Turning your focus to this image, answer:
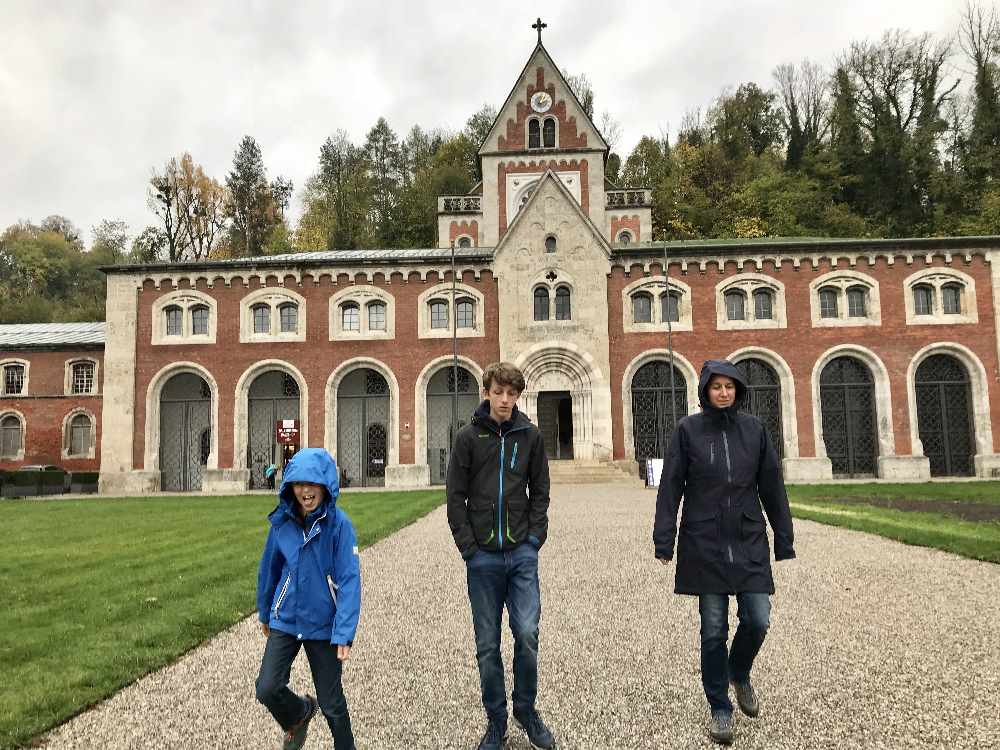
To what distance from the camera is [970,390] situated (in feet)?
90.2

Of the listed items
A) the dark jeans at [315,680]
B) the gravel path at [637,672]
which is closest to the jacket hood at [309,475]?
the dark jeans at [315,680]

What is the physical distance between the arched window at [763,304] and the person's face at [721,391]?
83.0 ft

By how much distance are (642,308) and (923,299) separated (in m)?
10.8

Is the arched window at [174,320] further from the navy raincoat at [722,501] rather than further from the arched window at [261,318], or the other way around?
the navy raincoat at [722,501]

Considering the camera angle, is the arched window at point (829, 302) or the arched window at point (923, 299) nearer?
the arched window at point (923, 299)

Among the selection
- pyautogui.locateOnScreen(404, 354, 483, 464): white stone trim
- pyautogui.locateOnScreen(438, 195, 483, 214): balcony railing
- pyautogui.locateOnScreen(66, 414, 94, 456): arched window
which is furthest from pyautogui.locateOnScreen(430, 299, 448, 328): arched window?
pyautogui.locateOnScreen(66, 414, 94, 456): arched window

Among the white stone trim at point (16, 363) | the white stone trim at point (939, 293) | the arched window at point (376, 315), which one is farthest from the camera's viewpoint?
the white stone trim at point (16, 363)

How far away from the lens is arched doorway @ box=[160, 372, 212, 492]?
29.1m

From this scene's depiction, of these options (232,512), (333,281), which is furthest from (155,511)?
(333,281)

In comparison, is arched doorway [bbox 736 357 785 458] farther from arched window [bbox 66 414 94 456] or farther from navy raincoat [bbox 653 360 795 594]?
arched window [bbox 66 414 94 456]

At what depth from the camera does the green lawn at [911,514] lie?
35.4ft

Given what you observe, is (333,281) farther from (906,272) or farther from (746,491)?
(746,491)

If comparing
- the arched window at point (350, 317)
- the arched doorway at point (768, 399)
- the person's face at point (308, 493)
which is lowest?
the person's face at point (308, 493)

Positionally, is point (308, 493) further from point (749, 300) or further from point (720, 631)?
point (749, 300)
